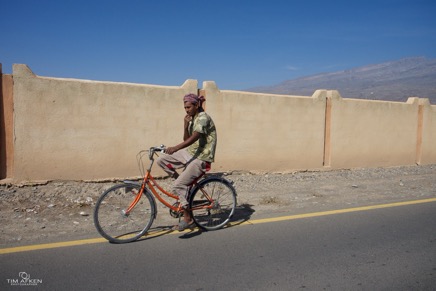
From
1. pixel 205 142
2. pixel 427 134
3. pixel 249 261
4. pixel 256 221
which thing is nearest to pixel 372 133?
pixel 427 134

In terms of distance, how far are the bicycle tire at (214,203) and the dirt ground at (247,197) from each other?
46 cm

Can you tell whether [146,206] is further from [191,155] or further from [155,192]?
[191,155]

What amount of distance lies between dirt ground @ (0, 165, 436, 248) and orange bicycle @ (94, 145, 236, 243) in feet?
1.24

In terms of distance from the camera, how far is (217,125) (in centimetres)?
880

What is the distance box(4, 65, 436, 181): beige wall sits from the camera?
7.07 meters

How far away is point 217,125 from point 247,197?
2316mm

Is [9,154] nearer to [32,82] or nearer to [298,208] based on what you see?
[32,82]

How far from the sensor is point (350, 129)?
10922 mm

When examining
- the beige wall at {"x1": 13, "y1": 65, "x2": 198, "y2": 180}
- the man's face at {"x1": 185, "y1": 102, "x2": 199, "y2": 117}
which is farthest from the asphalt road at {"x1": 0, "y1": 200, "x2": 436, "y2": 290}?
the beige wall at {"x1": 13, "y1": 65, "x2": 198, "y2": 180}

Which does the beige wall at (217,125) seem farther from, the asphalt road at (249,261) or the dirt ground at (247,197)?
the asphalt road at (249,261)

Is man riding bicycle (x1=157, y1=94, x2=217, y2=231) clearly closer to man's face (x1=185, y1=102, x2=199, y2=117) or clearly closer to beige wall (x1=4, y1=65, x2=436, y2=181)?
man's face (x1=185, y1=102, x2=199, y2=117)

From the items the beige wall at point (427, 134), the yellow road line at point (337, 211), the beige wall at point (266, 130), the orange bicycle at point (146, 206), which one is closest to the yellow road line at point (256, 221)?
the yellow road line at point (337, 211)

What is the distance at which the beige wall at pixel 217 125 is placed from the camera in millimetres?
7070

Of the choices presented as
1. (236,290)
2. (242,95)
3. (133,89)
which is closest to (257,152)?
(242,95)
